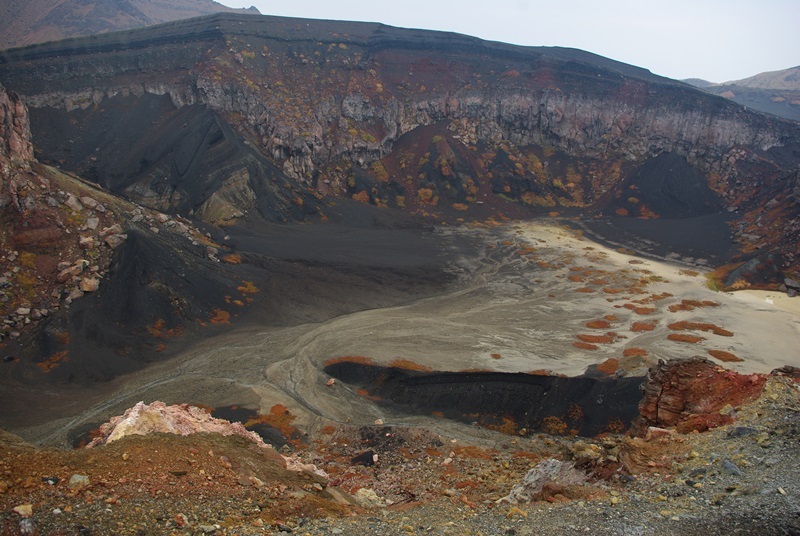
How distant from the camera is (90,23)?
134m

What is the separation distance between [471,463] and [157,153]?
61.5m

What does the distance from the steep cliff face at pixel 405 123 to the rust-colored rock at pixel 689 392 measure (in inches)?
2008

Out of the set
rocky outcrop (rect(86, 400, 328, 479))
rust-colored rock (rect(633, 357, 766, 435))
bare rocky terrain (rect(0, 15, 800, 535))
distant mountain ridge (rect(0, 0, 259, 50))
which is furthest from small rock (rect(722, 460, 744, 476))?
distant mountain ridge (rect(0, 0, 259, 50))

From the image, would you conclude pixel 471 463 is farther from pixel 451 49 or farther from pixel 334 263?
pixel 451 49

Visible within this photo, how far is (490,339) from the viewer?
122ft

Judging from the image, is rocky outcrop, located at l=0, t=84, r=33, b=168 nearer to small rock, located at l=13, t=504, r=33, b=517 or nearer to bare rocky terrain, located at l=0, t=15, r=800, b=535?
bare rocky terrain, located at l=0, t=15, r=800, b=535

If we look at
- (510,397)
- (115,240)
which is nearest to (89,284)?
(115,240)

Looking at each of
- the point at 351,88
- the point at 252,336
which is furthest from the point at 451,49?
the point at 252,336

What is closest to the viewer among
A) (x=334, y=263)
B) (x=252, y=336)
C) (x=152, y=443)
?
(x=152, y=443)

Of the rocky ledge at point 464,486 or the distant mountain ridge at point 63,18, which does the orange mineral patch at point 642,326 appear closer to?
the rocky ledge at point 464,486

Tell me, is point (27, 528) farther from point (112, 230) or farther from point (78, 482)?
point (112, 230)

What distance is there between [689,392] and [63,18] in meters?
164

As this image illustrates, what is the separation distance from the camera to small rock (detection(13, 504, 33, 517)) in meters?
9.28

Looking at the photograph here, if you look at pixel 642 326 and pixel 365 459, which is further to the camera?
pixel 642 326
